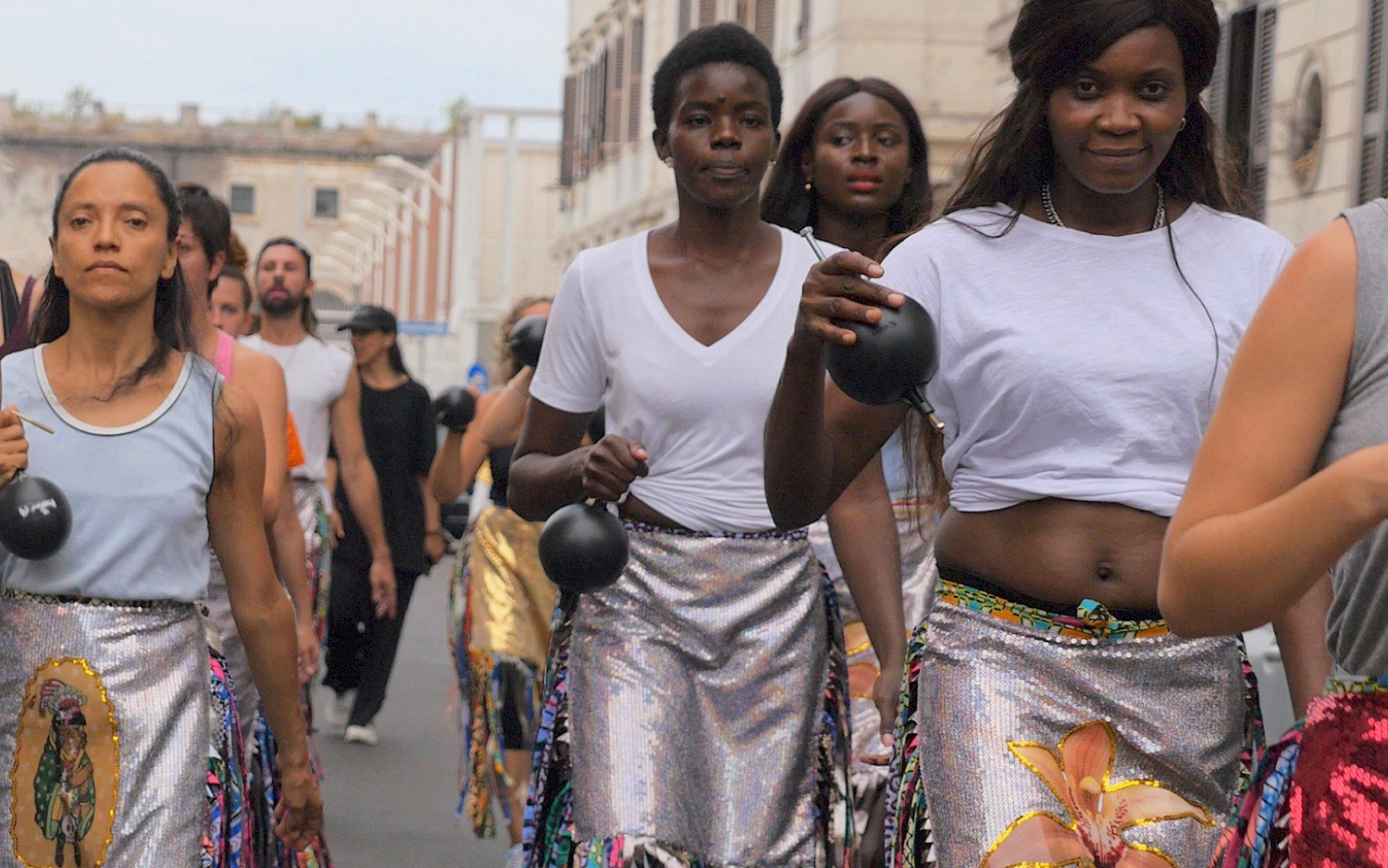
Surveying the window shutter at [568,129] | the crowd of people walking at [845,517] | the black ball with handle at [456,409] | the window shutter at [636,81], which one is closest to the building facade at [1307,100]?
the black ball with handle at [456,409]

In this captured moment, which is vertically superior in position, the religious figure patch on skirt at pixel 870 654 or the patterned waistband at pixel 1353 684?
the patterned waistband at pixel 1353 684

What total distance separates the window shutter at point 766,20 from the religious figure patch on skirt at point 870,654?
19.6m

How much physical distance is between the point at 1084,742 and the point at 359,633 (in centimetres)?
737

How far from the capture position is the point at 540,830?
4398 millimetres

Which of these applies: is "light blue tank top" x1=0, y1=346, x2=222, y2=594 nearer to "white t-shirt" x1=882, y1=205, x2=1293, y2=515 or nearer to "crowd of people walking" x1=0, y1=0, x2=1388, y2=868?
"crowd of people walking" x1=0, y1=0, x2=1388, y2=868

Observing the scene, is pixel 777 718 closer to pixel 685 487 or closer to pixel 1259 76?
pixel 685 487

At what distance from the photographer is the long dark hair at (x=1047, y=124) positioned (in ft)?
11.5

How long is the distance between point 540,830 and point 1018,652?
52.0 inches

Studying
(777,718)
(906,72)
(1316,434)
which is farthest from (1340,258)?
(906,72)

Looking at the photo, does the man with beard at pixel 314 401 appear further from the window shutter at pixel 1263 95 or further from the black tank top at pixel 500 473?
→ the window shutter at pixel 1263 95

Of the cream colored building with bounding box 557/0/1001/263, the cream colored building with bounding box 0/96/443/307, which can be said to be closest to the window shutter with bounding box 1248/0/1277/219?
the cream colored building with bounding box 557/0/1001/263

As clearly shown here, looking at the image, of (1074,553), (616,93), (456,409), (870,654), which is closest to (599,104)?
(616,93)

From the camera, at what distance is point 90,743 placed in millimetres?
3945

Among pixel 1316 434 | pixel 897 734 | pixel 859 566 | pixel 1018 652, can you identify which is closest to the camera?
pixel 1316 434
